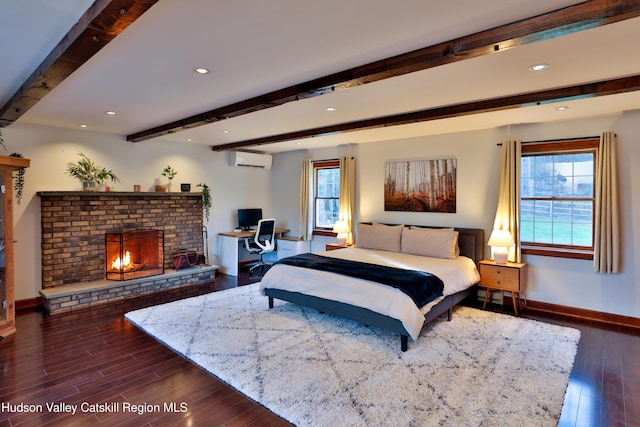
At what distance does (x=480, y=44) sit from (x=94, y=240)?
5491 millimetres

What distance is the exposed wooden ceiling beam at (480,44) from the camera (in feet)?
5.74

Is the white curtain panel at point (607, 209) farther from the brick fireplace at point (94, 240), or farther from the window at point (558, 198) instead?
the brick fireplace at point (94, 240)

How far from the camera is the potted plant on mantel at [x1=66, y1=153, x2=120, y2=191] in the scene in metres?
5.04

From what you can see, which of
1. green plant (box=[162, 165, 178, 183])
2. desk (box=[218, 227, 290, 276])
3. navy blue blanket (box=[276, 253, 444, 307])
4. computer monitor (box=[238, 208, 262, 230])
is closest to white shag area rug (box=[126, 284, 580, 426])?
navy blue blanket (box=[276, 253, 444, 307])

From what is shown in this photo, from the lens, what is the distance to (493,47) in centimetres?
208

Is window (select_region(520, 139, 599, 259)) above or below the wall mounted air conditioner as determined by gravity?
below

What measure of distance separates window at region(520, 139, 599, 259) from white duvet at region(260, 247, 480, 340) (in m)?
0.97

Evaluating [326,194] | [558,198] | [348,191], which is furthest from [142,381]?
[558,198]

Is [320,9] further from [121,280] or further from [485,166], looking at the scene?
[121,280]

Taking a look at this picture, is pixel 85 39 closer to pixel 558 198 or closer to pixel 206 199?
pixel 206 199

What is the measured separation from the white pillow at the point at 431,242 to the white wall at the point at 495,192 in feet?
1.43

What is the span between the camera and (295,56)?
247 centimetres

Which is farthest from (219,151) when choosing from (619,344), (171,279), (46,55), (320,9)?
(619,344)

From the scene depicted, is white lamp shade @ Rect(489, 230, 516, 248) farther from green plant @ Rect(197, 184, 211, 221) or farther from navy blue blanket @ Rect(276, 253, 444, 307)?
green plant @ Rect(197, 184, 211, 221)
